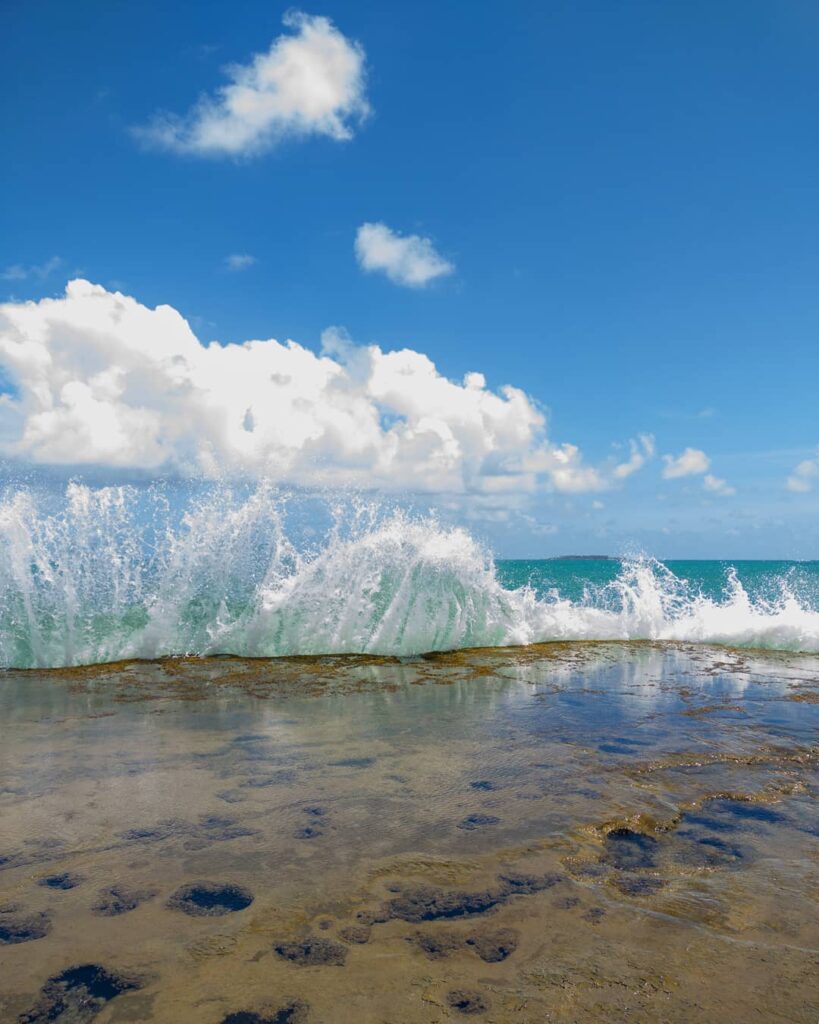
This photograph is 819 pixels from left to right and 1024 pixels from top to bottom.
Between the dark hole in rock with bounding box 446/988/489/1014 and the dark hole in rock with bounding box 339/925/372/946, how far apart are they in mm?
606

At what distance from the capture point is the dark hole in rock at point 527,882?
3826 mm

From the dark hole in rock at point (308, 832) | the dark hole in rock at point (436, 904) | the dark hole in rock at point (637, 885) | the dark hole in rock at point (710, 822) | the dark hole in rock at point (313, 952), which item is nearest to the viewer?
the dark hole in rock at point (313, 952)

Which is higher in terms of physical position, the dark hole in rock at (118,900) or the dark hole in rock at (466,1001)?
the dark hole in rock at (118,900)

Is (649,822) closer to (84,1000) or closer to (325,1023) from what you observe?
(325,1023)

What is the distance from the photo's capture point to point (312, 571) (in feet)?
49.9

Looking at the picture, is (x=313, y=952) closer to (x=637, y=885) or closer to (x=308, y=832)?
(x=308, y=832)

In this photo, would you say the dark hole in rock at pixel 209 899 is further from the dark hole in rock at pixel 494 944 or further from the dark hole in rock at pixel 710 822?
the dark hole in rock at pixel 710 822

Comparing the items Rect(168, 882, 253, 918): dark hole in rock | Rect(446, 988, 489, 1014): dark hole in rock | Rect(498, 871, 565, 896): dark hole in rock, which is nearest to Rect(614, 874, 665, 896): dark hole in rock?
Rect(498, 871, 565, 896): dark hole in rock

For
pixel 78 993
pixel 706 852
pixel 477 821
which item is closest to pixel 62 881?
pixel 78 993

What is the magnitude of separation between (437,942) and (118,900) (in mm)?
1881

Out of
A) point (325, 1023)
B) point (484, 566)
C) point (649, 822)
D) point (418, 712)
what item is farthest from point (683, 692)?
point (325, 1023)

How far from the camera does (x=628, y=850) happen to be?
173 inches

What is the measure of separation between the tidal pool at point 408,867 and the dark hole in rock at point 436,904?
→ 1 centimetres

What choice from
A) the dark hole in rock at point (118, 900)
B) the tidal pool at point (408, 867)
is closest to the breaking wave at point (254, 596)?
the tidal pool at point (408, 867)
